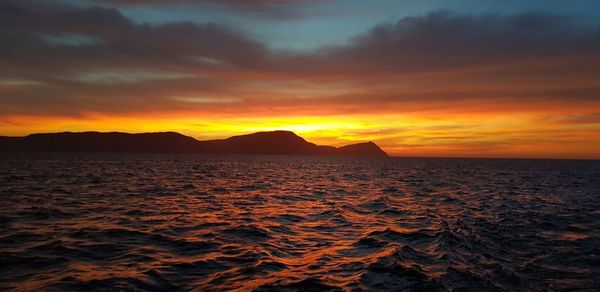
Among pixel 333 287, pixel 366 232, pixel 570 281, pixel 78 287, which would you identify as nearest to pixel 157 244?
pixel 78 287

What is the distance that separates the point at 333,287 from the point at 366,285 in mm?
1017

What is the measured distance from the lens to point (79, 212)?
76.8 ft

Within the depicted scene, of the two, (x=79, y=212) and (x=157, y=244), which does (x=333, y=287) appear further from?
(x=79, y=212)

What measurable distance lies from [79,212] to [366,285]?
1949cm

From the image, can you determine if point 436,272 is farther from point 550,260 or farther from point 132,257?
point 132,257

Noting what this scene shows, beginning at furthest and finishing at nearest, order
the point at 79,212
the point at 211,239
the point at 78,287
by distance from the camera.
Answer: the point at 79,212
the point at 211,239
the point at 78,287

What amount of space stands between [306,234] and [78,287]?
10.8 meters

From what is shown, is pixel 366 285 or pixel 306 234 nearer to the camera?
pixel 366 285

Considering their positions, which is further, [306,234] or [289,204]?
[289,204]

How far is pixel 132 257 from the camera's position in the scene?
1386cm

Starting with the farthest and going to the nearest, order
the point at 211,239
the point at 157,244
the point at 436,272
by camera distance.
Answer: the point at 211,239
the point at 157,244
the point at 436,272

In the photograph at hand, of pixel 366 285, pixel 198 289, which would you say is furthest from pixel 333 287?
pixel 198 289

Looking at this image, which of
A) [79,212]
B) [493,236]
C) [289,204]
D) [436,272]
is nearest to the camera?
[436,272]

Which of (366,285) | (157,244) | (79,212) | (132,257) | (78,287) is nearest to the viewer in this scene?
(78,287)
